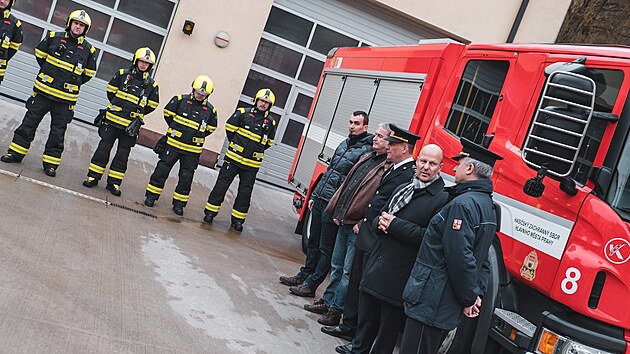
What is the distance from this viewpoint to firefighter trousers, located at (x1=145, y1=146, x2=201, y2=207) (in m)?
10.4

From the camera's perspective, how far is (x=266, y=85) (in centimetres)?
1642

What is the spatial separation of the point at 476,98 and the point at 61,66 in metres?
5.40

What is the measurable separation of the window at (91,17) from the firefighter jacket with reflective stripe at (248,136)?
242 inches

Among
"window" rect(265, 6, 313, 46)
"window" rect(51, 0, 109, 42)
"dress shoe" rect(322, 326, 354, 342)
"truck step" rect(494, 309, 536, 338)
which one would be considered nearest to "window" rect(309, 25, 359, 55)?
"window" rect(265, 6, 313, 46)

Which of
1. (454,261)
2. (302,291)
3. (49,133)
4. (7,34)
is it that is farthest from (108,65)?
(454,261)

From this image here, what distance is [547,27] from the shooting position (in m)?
16.3

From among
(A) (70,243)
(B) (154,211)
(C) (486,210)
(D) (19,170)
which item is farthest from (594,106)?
(D) (19,170)

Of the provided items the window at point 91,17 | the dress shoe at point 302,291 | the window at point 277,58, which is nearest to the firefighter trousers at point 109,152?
the dress shoe at point 302,291

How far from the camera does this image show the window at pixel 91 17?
50.6ft

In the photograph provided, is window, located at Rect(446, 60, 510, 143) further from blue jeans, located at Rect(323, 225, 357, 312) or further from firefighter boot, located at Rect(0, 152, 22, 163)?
firefighter boot, located at Rect(0, 152, 22, 163)

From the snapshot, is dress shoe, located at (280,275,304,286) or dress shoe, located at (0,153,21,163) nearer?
dress shoe, located at (280,275,304,286)

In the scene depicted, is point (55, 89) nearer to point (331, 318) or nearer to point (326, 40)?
point (331, 318)

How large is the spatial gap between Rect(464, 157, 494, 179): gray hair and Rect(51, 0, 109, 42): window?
1174 centimetres

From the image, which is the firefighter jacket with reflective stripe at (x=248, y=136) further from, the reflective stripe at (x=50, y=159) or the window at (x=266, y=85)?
the window at (x=266, y=85)
